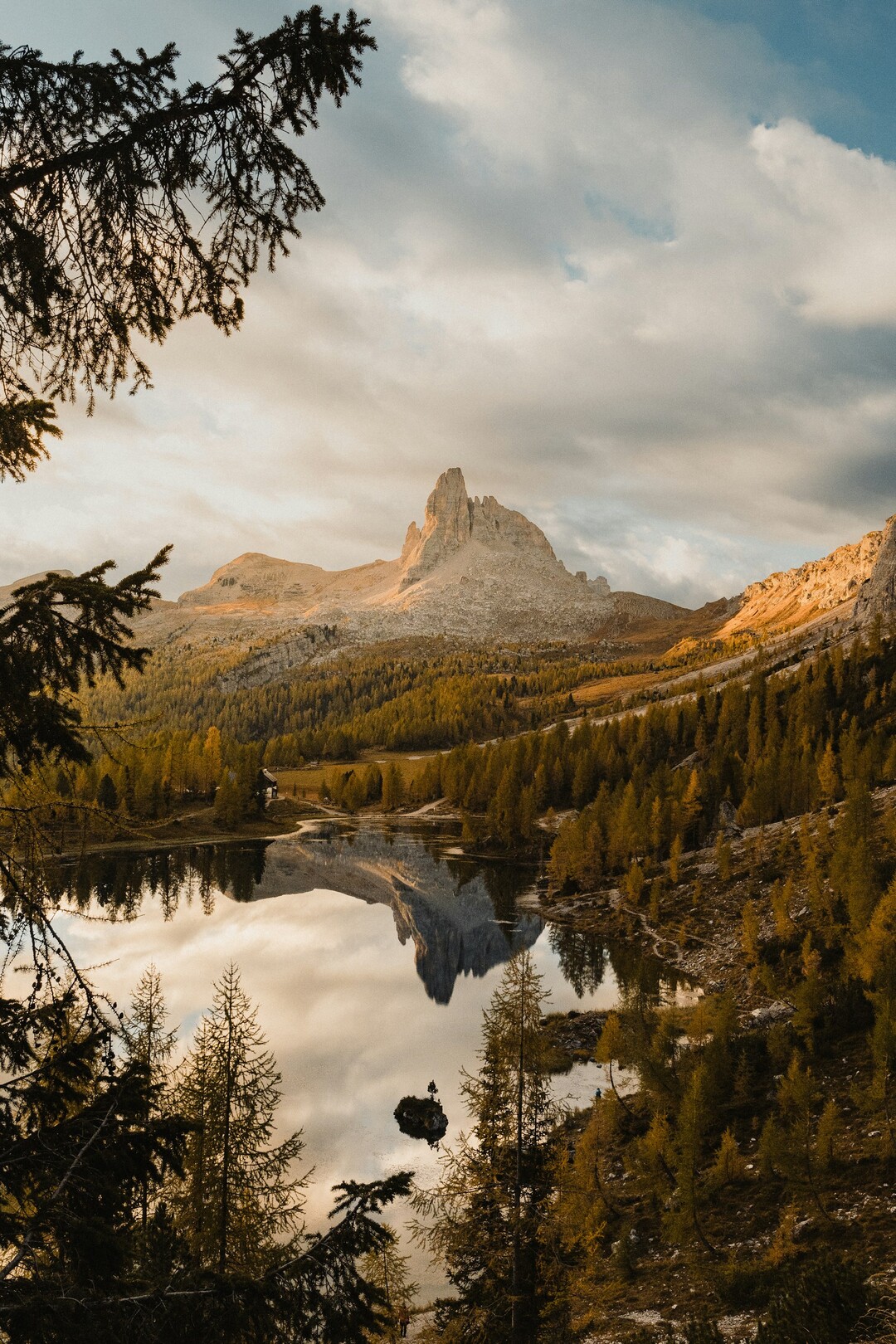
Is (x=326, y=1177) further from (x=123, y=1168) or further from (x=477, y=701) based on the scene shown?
(x=477, y=701)

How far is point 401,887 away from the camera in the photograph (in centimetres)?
7306

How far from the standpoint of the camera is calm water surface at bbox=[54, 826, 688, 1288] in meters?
32.0

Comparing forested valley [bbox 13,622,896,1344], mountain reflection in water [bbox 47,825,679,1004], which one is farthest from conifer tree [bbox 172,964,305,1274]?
mountain reflection in water [bbox 47,825,679,1004]

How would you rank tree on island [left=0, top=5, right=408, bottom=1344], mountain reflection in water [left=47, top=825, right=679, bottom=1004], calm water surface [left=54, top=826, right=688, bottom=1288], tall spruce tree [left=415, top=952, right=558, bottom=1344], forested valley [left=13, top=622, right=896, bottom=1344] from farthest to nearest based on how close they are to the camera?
mountain reflection in water [left=47, top=825, right=679, bottom=1004] → calm water surface [left=54, top=826, right=688, bottom=1288] → forested valley [left=13, top=622, right=896, bottom=1344] → tall spruce tree [left=415, top=952, right=558, bottom=1344] → tree on island [left=0, top=5, right=408, bottom=1344]

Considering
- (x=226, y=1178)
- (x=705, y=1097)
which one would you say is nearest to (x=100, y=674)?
(x=226, y=1178)

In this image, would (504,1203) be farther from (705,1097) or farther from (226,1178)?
(705,1097)

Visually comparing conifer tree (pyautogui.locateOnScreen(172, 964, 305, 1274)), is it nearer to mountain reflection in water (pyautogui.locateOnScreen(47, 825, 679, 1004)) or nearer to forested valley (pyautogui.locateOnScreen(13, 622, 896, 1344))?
forested valley (pyautogui.locateOnScreen(13, 622, 896, 1344))

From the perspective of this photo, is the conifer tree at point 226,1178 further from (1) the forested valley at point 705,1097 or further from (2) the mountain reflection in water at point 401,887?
(2) the mountain reflection in water at point 401,887

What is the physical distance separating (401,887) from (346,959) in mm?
20959

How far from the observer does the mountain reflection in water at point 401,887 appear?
52094 millimetres

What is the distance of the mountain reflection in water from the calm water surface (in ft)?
0.73

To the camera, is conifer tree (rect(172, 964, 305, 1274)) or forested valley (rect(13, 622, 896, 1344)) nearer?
conifer tree (rect(172, 964, 305, 1274))

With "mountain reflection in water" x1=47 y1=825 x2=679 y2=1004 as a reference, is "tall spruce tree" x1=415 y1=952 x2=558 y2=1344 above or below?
below

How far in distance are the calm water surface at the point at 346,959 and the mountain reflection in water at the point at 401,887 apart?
221 millimetres
